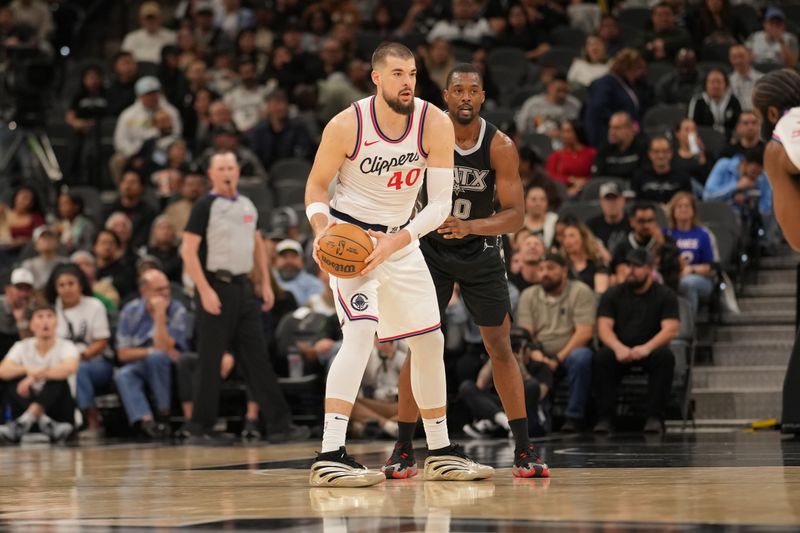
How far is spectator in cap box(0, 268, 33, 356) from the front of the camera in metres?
11.8

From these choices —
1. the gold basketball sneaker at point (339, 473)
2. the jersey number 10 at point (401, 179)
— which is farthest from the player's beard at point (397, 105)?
the gold basketball sneaker at point (339, 473)

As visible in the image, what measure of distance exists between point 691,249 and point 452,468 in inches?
219

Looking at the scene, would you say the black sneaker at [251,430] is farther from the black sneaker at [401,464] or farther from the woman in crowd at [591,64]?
the woman in crowd at [591,64]

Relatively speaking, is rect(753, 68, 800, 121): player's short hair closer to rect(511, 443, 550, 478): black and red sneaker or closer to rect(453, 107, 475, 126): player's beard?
rect(453, 107, 475, 126): player's beard

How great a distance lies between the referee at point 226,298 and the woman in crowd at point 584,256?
2.59 meters

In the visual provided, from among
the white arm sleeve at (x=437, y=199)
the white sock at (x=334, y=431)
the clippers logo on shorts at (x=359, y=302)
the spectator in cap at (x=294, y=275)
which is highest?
the white arm sleeve at (x=437, y=199)

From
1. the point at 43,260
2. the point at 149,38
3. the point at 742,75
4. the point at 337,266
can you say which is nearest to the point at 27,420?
the point at 43,260

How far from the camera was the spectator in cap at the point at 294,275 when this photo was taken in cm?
1206

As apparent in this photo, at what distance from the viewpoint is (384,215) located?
600cm

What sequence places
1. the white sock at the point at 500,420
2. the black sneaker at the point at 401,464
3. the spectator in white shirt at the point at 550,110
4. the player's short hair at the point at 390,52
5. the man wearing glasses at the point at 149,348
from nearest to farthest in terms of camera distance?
the player's short hair at the point at 390,52, the black sneaker at the point at 401,464, the white sock at the point at 500,420, the man wearing glasses at the point at 149,348, the spectator in white shirt at the point at 550,110

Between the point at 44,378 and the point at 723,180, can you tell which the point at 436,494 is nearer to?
the point at 44,378

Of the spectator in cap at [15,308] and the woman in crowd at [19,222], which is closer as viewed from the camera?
the spectator in cap at [15,308]

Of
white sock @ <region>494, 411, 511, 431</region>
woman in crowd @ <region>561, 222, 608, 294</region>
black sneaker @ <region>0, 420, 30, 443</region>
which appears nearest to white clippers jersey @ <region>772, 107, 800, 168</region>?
white sock @ <region>494, 411, 511, 431</region>

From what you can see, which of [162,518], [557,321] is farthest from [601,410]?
[162,518]
